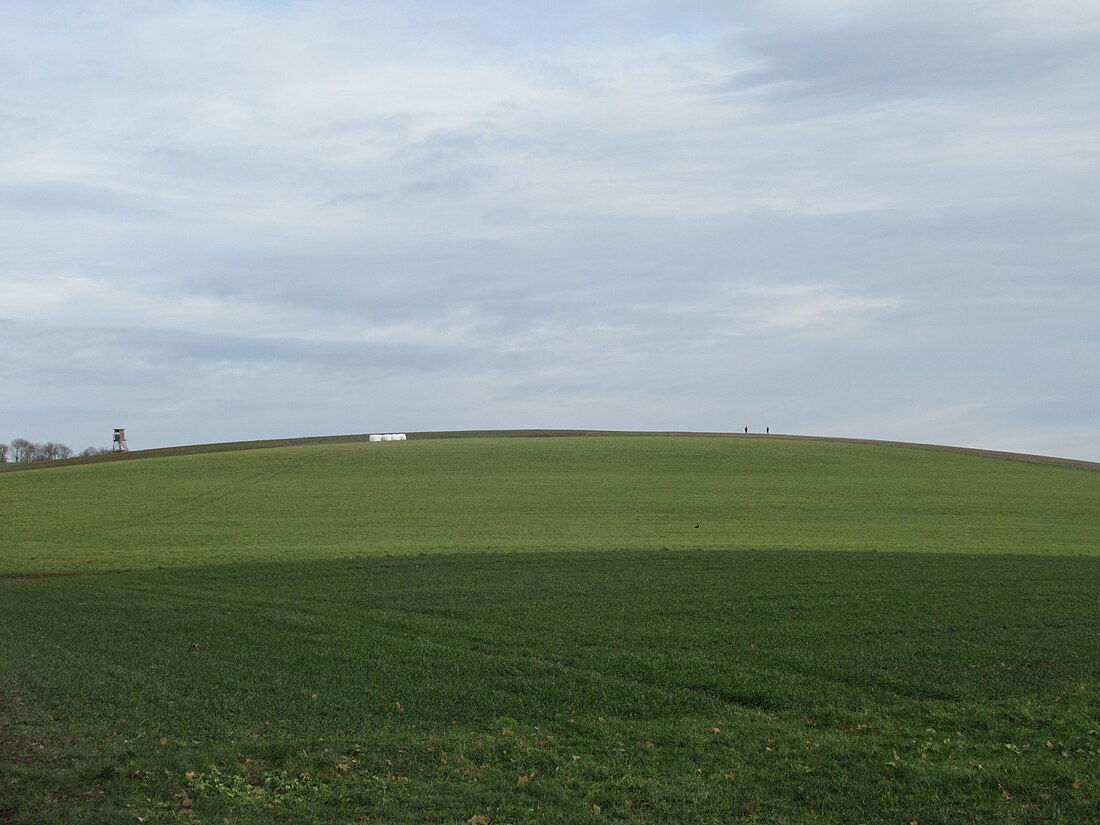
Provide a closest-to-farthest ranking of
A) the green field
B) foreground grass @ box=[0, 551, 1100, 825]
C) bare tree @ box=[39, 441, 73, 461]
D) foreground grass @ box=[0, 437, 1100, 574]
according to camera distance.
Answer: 1. foreground grass @ box=[0, 551, 1100, 825]
2. the green field
3. foreground grass @ box=[0, 437, 1100, 574]
4. bare tree @ box=[39, 441, 73, 461]

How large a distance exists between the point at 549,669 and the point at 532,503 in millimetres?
29449

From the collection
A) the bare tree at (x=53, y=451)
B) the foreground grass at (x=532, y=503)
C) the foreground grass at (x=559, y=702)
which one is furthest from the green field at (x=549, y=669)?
the bare tree at (x=53, y=451)

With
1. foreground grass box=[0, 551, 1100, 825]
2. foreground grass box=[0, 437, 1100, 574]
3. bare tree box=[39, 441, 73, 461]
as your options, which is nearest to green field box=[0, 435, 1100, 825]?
foreground grass box=[0, 551, 1100, 825]

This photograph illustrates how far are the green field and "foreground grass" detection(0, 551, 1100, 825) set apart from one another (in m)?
0.06

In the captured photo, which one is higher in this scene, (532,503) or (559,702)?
(532,503)

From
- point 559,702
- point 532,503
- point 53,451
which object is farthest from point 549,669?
point 53,451

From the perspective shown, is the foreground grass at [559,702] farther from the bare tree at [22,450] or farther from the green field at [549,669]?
the bare tree at [22,450]

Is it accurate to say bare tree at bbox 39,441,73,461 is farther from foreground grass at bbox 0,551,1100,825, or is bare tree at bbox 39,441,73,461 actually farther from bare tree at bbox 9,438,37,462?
foreground grass at bbox 0,551,1100,825

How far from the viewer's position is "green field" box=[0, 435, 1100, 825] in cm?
978

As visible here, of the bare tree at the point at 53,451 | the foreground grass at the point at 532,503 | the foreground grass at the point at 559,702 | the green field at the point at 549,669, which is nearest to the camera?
the foreground grass at the point at 559,702

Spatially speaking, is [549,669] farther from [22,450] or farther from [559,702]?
[22,450]

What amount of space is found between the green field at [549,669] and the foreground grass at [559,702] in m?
→ 0.06

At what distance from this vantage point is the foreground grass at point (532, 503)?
3422 centimetres

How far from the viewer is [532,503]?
45.0 meters
